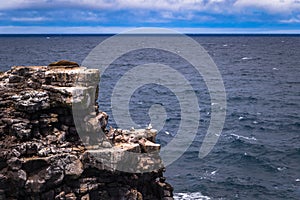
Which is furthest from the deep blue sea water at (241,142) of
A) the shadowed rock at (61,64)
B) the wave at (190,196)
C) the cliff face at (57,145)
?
the shadowed rock at (61,64)

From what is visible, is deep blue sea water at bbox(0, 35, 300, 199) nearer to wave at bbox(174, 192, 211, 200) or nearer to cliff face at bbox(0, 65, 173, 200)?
wave at bbox(174, 192, 211, 200)

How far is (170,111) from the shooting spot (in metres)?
89.8

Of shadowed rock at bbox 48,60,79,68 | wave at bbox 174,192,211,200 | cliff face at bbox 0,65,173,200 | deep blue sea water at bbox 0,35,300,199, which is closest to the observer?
cliff face at bbox 0,65,173,200

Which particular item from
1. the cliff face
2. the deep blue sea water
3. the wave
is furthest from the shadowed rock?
the deep blue sea water

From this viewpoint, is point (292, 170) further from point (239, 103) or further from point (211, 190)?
point (239, 103)

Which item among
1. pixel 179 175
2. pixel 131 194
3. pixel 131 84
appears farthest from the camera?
pixel 131 84

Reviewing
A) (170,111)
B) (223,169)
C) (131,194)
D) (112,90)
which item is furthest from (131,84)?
(131,194)

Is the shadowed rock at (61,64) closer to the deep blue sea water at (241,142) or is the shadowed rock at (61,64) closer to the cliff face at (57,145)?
the cliff face at (57,145)

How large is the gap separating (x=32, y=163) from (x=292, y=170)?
37978 mm

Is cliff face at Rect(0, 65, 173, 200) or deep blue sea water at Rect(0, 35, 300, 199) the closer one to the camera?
cliff face at Rect(0, 65, 173, 200)

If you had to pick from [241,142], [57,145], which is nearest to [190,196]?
[241,142]

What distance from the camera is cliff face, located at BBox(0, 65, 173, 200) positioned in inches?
1165

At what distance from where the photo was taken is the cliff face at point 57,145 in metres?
29.6

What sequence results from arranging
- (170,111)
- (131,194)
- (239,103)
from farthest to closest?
(239,103)
(170,111)
(131,194)
